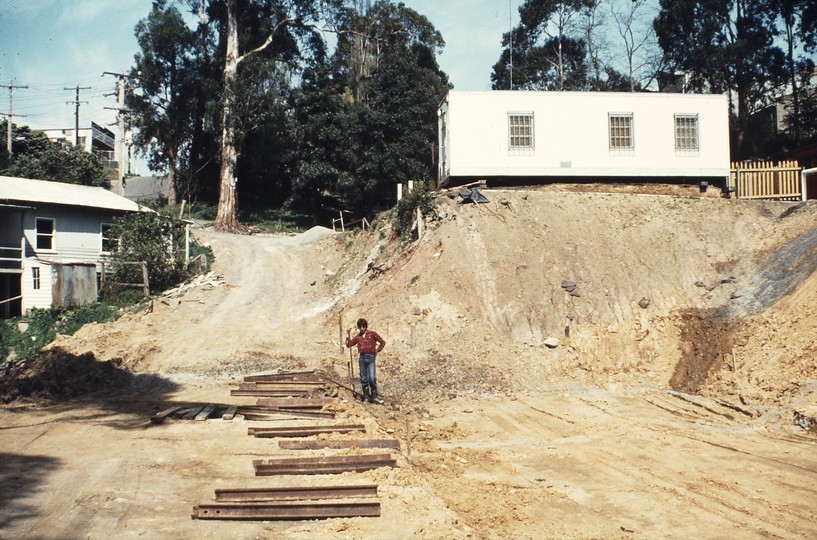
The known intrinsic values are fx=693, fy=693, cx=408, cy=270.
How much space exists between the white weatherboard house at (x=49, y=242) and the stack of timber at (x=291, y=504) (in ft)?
64.8

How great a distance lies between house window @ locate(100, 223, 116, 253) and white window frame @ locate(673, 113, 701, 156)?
2324cm

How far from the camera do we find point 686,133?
25.8 m

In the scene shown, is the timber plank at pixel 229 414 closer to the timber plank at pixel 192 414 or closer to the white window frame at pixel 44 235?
the timber plank at pixel 192 414

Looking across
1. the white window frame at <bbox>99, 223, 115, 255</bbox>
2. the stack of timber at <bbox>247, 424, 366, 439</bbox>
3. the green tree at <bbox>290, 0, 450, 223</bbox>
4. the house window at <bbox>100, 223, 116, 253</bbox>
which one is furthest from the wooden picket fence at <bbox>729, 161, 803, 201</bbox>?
the white window frame at <bbox>99, 223, 115, 255</bbox>

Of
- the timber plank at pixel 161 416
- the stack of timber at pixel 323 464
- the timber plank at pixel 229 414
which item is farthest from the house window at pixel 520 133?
the stack of timber at pixel 323 464

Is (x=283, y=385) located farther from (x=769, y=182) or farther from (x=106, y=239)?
(x=769, y=182)

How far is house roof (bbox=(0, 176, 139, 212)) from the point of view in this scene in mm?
27516

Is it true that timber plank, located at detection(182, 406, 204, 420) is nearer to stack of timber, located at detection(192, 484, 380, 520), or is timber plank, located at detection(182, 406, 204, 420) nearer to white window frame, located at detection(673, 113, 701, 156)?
stack of timber, located at detection(192, 484, 380, 520)

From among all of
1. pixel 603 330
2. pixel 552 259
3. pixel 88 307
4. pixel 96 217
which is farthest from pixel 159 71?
pixel 603 330

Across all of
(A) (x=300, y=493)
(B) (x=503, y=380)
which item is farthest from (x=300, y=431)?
(B) (x=503, y=380)

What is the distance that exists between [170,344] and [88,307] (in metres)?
6.04

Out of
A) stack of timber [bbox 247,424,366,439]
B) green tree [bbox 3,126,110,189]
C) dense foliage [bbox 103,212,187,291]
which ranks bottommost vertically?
stack of timber [bbox 247,424,366,439]

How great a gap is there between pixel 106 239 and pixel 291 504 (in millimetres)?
25189

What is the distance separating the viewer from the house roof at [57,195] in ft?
90.3
